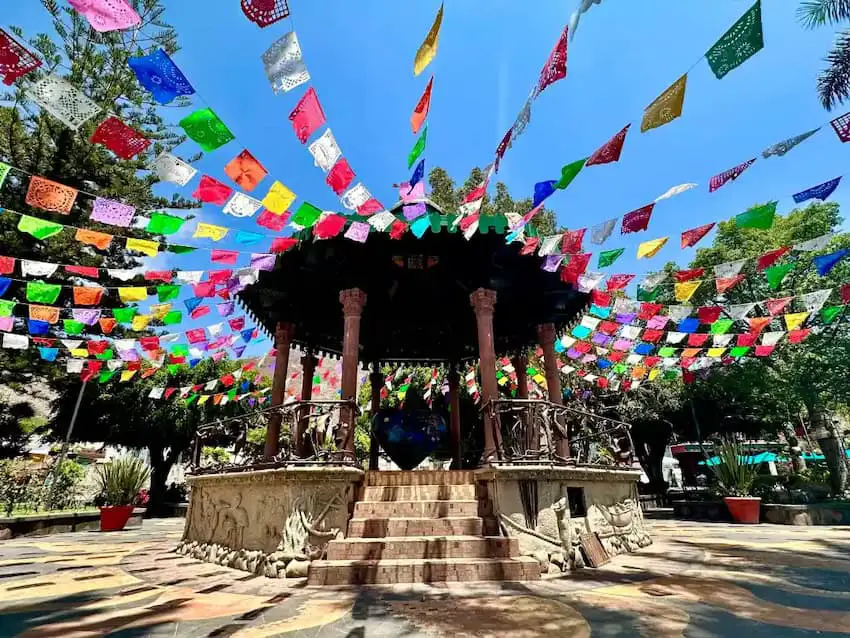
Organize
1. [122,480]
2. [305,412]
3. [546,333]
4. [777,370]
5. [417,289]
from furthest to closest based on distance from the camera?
1. [777,370]
2. [122,480]
3. [546,333]
4. [417,289]
5. [305,412]

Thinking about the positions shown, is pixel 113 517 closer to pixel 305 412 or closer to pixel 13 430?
pixel 13 430

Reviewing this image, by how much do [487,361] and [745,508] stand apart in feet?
41.3

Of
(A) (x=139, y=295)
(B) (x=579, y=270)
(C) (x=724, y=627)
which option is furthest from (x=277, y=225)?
(C) (x=724, y=627)

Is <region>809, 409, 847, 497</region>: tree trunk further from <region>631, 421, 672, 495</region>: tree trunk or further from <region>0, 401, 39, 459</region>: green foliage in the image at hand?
<region>0, 401, 39, 459</region>: green foliage

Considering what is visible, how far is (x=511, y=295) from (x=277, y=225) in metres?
5.70

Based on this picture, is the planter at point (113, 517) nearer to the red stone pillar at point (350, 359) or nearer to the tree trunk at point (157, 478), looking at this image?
the tree trunk at point (157, 478)

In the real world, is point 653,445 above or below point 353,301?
below

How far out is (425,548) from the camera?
20.0ft

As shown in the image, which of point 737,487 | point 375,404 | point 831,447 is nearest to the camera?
point 375,404

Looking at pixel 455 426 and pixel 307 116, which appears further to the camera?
pixel 455 426

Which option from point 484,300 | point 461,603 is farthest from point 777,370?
point 461,603

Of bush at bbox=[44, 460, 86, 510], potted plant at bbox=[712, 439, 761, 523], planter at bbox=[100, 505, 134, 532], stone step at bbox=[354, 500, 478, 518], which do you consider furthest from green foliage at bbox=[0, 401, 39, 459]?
potted plant at bbox=[712, 439, 761, 523]

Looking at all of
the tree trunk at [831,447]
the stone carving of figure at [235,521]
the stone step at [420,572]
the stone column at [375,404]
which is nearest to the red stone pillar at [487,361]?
the stone step at [420,572]

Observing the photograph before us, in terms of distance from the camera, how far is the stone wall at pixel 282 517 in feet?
21.1
